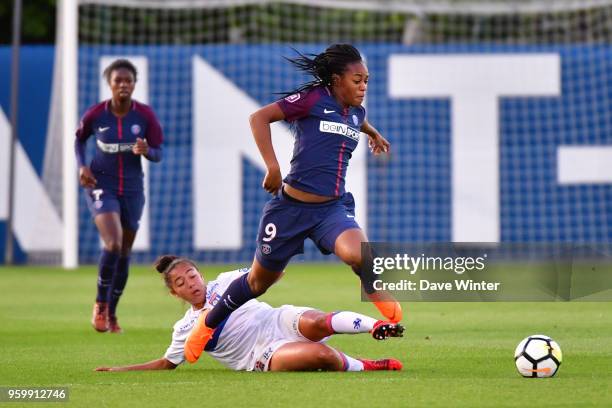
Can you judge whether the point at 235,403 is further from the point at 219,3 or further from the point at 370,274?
the point at 219,3

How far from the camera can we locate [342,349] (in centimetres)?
1057

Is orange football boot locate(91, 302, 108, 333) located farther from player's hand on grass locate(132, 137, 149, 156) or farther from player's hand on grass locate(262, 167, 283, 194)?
player's hand on grass locate(262, 167, 283, 194)

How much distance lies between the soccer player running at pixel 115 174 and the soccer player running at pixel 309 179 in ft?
11.7

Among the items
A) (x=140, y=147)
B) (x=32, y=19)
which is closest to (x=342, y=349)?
(x=140, y=147)

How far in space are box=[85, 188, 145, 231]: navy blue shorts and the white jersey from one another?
3.47 meters

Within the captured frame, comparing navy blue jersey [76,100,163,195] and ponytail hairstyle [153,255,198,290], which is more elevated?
navy blue jersey [76,100,163,195]

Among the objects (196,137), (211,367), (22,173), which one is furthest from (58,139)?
(211,367)

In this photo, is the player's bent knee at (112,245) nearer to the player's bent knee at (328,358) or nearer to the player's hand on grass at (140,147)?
the player's hand on grass at (140,147)

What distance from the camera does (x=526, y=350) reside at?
8141 mm

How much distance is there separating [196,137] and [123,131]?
9807 millimetres

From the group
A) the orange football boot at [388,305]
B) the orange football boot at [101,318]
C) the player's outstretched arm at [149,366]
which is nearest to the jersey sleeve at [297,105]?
the orange football boot at [388,305]

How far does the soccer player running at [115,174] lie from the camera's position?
1227 cm

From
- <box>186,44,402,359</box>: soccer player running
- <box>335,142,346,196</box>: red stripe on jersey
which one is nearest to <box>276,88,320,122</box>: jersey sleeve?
<box>186,44,402,359</box>: soccer player running

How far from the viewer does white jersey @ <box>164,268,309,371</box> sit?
351 inches
